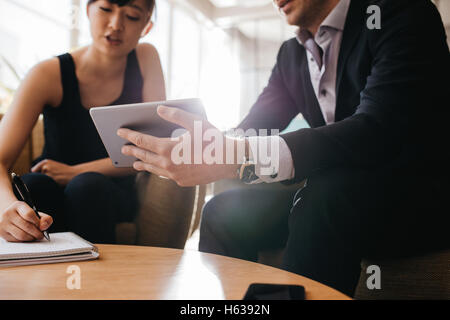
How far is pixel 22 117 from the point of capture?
48.9 inches

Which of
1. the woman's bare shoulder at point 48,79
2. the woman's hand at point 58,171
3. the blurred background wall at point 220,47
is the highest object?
the blurred background wall at point 220,47

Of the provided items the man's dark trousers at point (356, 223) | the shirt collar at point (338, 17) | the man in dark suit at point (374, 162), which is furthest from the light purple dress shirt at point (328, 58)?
the man's dark trousers at point (356, 223)

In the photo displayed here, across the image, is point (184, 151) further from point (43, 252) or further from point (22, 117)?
point (22, 117)

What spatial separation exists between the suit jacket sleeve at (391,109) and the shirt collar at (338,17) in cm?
21

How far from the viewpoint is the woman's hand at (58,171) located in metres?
1.30

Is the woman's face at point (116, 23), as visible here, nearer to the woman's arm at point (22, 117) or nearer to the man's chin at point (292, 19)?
the woman's arm at point (22, 117)

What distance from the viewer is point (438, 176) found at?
0.81 m

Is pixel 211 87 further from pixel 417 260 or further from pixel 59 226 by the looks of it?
pixel 417 260

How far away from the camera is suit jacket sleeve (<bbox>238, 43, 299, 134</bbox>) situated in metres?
1.34

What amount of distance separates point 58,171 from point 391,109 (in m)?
A: 1.12

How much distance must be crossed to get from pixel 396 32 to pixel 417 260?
1.76 ft

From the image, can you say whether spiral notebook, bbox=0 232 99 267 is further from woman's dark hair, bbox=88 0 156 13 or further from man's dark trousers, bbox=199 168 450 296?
woman's dark hair, bbox=88 0 156 13

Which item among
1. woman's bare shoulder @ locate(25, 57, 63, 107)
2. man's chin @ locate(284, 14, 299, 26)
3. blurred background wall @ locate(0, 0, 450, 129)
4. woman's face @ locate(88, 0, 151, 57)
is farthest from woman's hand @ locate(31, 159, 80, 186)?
blurred background wall @ locate(0, 0, 450, 129)

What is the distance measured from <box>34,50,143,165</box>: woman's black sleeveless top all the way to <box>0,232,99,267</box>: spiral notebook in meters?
0.73
